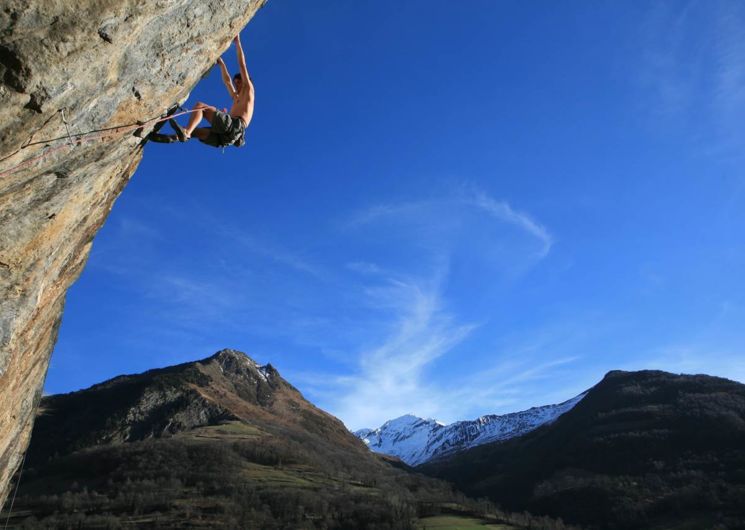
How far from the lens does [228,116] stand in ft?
33.6

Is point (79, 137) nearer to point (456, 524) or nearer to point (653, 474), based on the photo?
point (456, 524)

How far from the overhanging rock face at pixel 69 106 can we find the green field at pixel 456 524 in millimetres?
113439

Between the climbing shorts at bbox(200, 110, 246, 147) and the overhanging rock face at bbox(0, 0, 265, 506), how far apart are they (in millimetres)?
774

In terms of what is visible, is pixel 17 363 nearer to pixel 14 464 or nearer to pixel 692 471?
pixel 14 464

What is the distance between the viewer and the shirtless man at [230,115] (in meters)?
10.1

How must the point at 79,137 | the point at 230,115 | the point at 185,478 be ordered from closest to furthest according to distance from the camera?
the point at 79,137 → the point at 230,115 → the point at 185,478

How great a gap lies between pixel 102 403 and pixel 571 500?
169655 mm

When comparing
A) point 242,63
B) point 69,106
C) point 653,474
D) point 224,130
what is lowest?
point 69,106

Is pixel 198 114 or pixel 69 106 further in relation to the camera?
pixel 198 114

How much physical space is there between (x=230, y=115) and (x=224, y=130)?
0.59 metres

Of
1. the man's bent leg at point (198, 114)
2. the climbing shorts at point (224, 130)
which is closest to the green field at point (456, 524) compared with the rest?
the climbing shorts at point (224, 130)

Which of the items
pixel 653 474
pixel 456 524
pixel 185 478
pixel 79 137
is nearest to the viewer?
pixel 79 137

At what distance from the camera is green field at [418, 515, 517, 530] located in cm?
11032

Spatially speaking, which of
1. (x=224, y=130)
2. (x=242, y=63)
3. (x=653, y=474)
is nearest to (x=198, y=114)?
(x=224, y=130)
